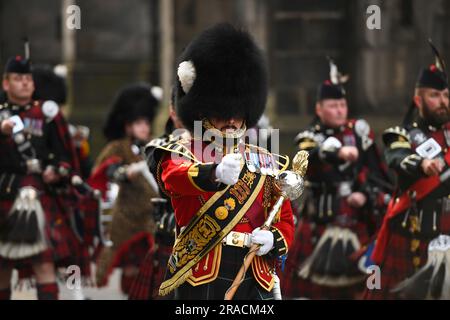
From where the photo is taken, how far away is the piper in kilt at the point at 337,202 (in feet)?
35.9

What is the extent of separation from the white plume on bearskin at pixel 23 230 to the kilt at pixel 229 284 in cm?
372

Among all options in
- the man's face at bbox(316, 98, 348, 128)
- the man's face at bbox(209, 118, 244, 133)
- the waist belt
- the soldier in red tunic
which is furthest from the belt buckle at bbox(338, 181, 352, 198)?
the waist belt

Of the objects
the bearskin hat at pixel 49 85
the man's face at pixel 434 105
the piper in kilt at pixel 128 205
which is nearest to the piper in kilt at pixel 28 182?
the bearskin hat at pixel 49 85

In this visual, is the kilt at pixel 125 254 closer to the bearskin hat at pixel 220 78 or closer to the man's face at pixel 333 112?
the man's face at pixel 333 112

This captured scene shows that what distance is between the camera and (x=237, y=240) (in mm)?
6695

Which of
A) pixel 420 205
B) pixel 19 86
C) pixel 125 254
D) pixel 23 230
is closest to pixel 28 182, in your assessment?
pixel 23 230

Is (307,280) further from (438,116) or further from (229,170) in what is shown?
(229,170)

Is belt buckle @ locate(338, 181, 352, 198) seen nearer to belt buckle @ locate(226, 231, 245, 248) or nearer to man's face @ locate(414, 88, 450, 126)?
man's face @ locate(414, 88, 450, 126)

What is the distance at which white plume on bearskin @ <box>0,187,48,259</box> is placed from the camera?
10211 mm

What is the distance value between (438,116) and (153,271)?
2.26 meters

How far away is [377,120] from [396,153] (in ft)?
23.8

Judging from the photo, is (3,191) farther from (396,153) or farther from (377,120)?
(377,120)

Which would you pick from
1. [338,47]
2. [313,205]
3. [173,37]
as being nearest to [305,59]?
[338,47]

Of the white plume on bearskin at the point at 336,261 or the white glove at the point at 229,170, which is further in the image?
the white plume on bearskin at the point at 336,261
